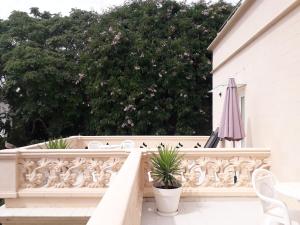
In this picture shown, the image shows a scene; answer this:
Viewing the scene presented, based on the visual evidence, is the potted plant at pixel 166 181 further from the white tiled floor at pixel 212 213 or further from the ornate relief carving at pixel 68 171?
the ornate relief carving at pixel 68 171

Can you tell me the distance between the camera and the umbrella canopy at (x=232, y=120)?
19.6 ft

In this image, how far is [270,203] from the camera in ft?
10.3

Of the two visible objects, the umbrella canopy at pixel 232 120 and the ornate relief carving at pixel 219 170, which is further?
the umbrella canopy at pixel 232 120

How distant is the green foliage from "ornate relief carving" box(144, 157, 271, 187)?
25.8ft

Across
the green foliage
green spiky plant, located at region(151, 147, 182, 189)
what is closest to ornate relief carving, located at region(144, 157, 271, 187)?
green spiky plant, located at region(151, 147, 182, 189)

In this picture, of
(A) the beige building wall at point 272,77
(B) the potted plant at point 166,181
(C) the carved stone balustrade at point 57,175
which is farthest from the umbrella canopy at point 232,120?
(C) the carved stone balustrade at point 57,175

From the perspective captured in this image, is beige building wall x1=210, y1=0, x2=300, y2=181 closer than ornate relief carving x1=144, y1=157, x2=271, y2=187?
Yes

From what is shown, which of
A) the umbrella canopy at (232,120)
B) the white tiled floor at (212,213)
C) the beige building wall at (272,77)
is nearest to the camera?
the white tiled floor at (212,213)

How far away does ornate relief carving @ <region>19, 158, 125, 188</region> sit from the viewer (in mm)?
5250

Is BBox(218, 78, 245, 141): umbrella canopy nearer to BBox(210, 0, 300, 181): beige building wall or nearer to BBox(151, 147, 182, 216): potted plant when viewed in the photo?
BBox(210, 0, 300, 181): beige building wall

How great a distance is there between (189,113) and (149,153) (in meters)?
8.30

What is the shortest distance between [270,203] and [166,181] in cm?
169

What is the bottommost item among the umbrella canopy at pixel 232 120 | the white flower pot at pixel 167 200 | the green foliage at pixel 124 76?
the white flower pot at pixel 167 200

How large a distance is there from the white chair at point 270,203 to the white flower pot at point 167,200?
121 cm
